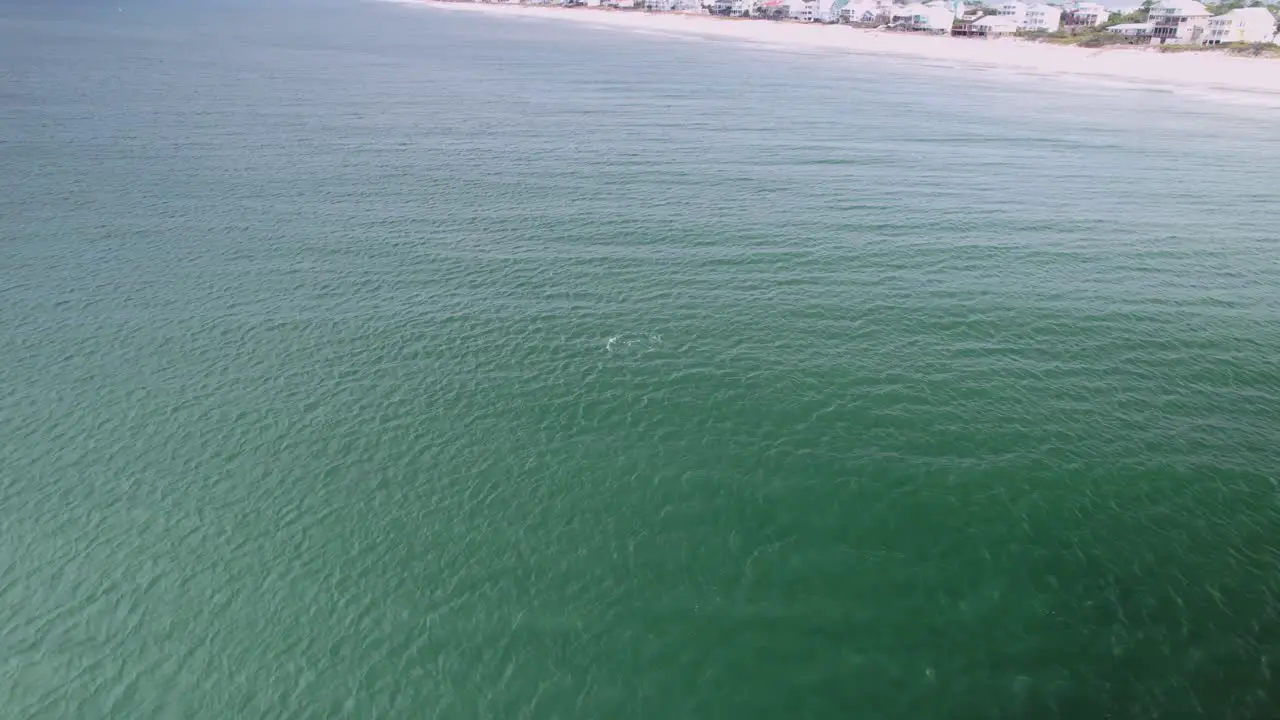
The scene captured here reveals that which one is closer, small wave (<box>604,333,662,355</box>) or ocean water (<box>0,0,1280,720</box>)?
ocean water (<box>0,0,1280,720</box>)

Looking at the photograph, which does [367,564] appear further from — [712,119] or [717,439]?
[712,119]

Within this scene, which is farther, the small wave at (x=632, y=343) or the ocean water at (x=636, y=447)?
the small wave at (x=632, y=343)

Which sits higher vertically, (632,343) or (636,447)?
(632,343)

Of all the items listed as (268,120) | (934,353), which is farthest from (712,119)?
(934,353)

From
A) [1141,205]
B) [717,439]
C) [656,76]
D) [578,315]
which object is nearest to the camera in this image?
[717,439]

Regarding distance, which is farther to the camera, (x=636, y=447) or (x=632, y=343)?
(x=632, y=343)

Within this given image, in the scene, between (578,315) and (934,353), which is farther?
(578,315)

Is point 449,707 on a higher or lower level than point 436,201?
lower

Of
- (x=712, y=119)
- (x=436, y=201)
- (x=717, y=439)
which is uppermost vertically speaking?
(x=712, y=119)
